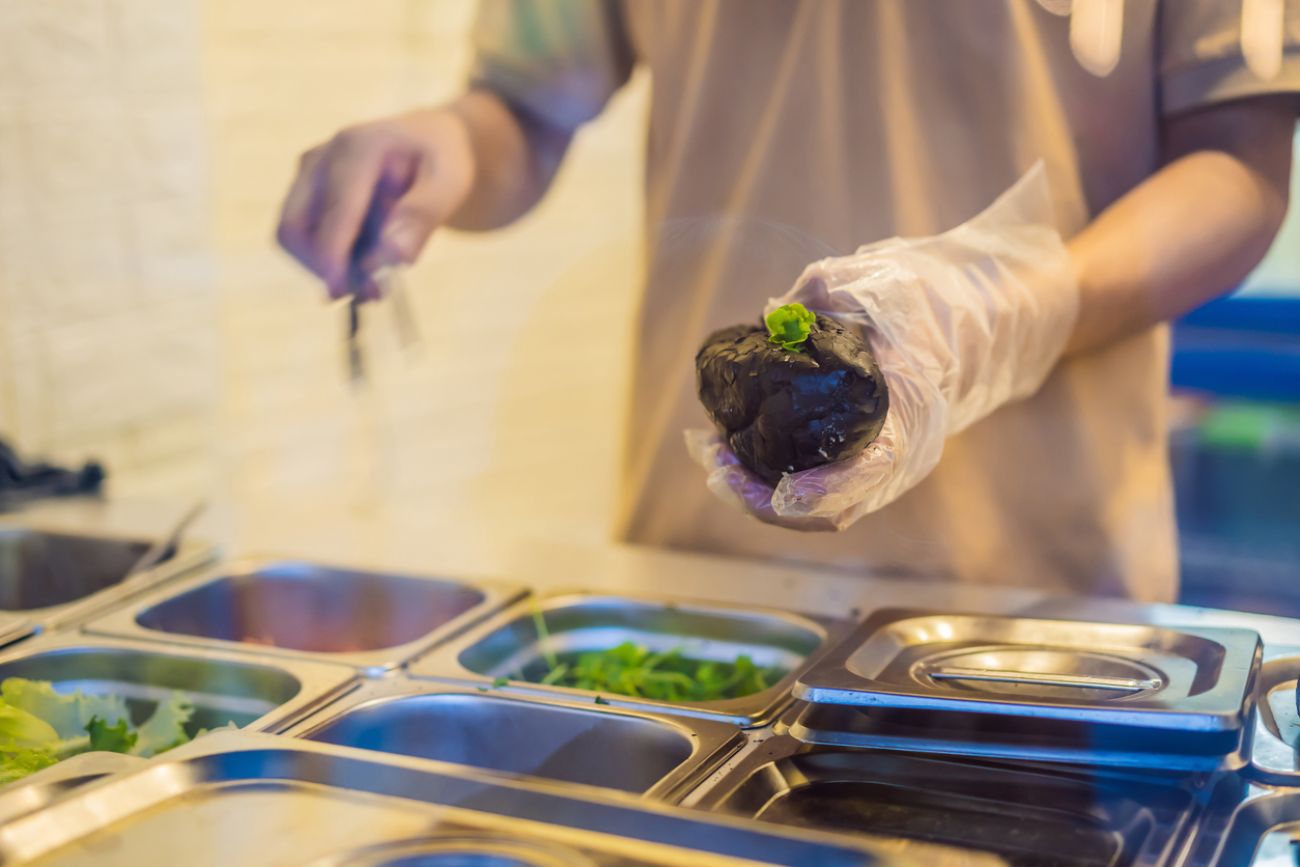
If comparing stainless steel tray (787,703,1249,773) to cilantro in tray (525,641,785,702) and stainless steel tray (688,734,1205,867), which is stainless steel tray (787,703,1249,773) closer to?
stainless steel tray (688,734,1205,867)

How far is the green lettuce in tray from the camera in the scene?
998 millimetres

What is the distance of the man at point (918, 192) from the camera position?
114cm

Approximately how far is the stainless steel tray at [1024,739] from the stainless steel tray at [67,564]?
74cm

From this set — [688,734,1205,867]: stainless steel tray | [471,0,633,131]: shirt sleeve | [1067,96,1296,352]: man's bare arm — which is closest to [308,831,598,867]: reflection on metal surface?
[688,734,1205,867]: stainless steel tray

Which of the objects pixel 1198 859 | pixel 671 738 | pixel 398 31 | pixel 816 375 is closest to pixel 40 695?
pixel 671 738

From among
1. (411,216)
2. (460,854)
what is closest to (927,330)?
(460,854)

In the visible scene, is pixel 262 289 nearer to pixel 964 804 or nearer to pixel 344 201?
pixel 344 201

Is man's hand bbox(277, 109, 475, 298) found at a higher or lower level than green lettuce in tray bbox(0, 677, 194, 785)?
higher

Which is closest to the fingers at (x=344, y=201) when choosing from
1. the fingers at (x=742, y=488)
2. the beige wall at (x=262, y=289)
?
the beige wall at (x=262, y=289)

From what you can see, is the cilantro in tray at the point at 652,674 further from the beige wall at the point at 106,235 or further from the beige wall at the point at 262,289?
the beige wall at the point at 106,235

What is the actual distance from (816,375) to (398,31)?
1.63 metres

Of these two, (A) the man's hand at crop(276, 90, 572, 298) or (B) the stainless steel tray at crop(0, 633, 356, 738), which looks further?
(A) the man's hand at crop(276, 90, 572, 298)

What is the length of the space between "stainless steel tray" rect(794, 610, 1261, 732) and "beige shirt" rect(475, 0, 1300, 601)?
0.65 feet

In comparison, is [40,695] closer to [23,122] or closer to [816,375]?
[816,375]
